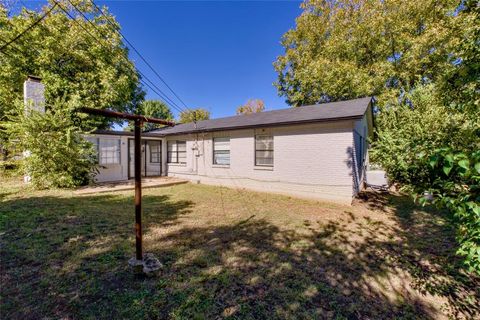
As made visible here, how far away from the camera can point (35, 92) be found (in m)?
9.82

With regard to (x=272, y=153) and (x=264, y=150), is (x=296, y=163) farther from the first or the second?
(x=264, y=150)

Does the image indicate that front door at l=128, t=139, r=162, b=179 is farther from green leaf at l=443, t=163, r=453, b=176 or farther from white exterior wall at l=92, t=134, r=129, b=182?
green leaf at l=443, t=163, r=453, b=176

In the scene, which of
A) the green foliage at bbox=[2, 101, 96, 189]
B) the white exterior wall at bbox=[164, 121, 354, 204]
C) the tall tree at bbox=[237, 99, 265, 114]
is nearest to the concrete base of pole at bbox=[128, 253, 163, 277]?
the white exterior wall at bbox=[164, 121, 354, 204]

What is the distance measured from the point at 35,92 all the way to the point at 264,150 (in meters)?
11.3

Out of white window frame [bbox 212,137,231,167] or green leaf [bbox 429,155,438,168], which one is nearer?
green leaf [bbox 429,155,438,168]

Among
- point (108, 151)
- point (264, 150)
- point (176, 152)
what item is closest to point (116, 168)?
point (108, 151)

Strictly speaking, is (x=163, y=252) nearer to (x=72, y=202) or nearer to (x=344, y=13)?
(x=72, y=202)

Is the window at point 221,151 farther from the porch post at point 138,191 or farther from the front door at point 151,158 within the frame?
the porch post at point 138,191

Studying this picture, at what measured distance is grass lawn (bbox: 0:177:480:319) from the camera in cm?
241

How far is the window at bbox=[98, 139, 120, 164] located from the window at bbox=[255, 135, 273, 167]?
786 centimetres

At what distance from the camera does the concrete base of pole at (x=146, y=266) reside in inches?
117

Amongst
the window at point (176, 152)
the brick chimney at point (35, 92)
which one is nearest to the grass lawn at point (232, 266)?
the brick chimney at point (35, 92)

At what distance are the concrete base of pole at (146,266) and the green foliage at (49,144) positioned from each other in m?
8.33

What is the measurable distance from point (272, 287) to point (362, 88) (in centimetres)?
1653
